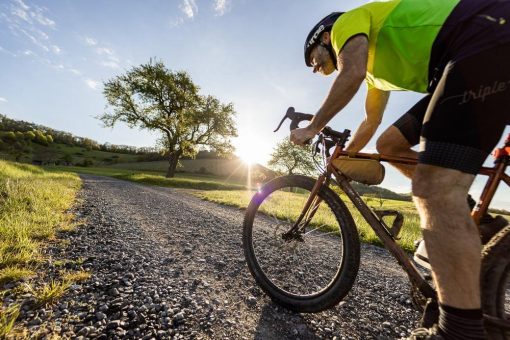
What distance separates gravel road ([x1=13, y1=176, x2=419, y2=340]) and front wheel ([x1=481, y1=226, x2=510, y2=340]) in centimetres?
81

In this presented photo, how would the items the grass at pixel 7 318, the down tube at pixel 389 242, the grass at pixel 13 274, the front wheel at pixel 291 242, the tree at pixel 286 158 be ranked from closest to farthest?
the grass at pixel 7 318 → the down tube at pixel 389 242 → the grass at pixel 13 274 → the front wheel at pixel 291 242 → the tree at pixel 286 158

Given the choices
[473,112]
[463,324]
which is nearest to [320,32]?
[473,112]

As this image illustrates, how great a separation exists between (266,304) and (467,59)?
2473 millimetres

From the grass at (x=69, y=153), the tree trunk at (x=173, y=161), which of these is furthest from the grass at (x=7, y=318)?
the grass at (x=69, y=153)

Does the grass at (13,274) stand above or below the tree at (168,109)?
below

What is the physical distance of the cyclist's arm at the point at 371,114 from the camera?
3.06m

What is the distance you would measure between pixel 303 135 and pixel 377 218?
0.99 m

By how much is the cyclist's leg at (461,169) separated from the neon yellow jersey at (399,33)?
14.4 inches

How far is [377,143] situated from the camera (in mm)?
2572

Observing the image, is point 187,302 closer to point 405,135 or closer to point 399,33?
point 405,135

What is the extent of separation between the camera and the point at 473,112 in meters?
1.51

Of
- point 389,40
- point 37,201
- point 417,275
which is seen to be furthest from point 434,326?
point 37,201

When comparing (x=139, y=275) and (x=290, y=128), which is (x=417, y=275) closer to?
(x=290, y=128)

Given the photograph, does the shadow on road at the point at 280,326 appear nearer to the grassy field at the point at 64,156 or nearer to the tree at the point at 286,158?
the tree at the point at 286,158
